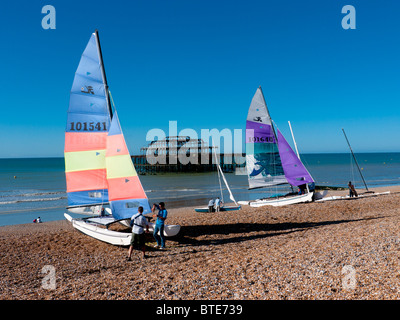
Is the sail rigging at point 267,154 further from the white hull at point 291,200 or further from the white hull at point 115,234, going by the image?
the white hull at point 115,234

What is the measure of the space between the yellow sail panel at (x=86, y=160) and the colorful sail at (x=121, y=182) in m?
1.60

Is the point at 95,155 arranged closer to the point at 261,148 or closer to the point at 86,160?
the point at 86,160

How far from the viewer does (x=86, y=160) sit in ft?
35.1

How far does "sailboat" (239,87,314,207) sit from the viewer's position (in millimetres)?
17453

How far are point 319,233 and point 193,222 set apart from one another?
208 inches

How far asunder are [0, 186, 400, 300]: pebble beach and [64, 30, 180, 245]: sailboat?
1.13 meters

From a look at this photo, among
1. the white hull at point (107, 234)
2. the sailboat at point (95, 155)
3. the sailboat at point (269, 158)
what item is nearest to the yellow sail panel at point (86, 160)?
the sailboat at point (95, 155)

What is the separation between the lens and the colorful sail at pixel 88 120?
10.4 m

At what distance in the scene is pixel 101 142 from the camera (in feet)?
34.7

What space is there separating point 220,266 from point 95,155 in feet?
21.3
